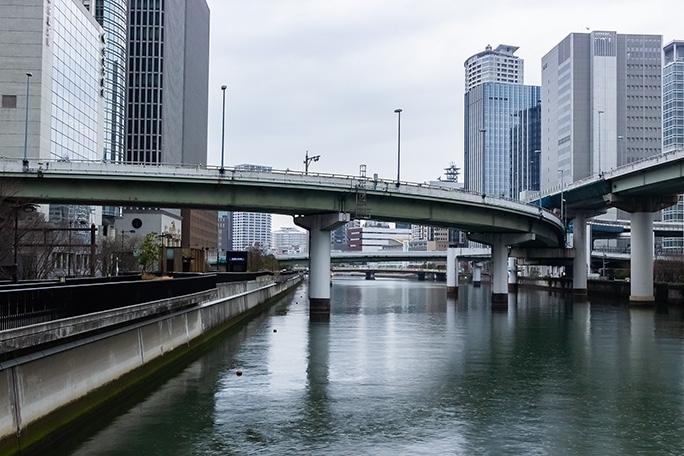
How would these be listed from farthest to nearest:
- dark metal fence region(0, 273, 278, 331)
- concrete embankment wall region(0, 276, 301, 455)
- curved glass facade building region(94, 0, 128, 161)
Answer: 1. curved glass facade building region(94, 0, 128, 161)
2. dark metal fence region(0, 273, 278, 331)
3. concrete embankment wall region(0, 276, 301, 455)

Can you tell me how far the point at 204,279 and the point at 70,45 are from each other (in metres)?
85.1

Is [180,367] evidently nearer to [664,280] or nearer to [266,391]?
[266,391]

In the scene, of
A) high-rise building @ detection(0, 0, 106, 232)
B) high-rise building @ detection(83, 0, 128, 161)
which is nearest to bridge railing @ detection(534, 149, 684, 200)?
high-rise building @ detection(0, 0, 106, 232)

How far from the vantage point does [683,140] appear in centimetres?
19875

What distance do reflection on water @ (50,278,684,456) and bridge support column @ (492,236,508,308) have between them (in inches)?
1413

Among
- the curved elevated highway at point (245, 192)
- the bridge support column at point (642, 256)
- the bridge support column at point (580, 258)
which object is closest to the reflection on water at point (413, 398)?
the curved elevated highway at point (245, 192)

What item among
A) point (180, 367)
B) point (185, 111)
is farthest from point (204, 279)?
point (185, 111)

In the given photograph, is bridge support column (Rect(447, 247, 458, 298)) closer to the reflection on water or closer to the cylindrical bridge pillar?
the cylindrical bridge pillar

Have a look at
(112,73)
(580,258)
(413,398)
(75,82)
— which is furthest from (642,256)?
(112,73)

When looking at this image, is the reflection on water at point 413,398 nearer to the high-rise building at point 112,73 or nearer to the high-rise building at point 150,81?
the high-rise building at point 112,73

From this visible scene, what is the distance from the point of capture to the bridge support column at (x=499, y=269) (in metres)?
87.1

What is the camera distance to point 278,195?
191 feet

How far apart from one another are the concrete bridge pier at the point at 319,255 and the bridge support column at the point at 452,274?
5115 cm

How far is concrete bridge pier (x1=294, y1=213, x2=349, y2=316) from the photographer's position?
63625mm
